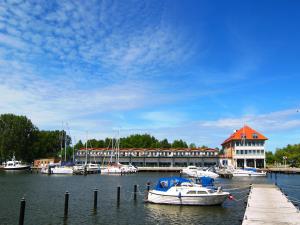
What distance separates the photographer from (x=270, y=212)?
2958 centimetres

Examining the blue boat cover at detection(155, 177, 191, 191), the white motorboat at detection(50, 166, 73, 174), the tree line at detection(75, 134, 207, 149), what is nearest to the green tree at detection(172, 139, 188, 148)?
the tree line at detection(75, 134, 207, 149)

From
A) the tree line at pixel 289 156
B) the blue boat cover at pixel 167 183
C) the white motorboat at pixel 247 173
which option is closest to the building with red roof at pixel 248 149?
the tree line at pixel 289 156

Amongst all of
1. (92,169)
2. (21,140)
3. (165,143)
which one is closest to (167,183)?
(92,169)

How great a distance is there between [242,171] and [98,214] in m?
71.4

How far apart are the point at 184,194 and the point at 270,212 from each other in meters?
12.0

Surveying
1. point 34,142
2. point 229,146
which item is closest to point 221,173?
point 229,146

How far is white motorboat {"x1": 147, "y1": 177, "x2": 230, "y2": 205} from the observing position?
39500 mm

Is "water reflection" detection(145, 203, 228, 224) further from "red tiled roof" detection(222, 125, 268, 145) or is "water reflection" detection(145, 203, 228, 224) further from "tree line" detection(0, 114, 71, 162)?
"tree line" detection(0, 114, 71, 162)

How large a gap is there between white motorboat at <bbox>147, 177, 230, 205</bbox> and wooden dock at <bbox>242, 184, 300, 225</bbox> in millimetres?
4081

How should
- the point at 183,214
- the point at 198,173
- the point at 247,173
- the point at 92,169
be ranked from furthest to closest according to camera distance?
1. the point at 92,169
2. the point at 247,173
3. the point at 198,173
4. the point at 183,214

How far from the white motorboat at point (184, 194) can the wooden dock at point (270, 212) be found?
4.08 metres

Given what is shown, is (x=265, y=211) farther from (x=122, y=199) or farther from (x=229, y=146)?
(x=229, y=146)

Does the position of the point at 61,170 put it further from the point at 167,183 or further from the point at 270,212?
the point at 270,212

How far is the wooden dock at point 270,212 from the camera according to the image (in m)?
25.9
